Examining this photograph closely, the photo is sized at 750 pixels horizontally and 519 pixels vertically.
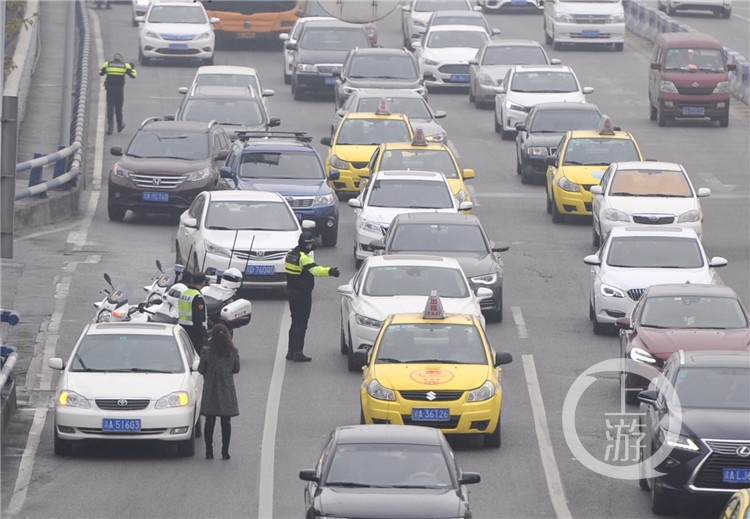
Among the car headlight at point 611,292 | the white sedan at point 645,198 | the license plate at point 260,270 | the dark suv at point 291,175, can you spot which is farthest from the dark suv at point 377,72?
the car headlight at point 611,292

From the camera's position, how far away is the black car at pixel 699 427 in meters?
16.7

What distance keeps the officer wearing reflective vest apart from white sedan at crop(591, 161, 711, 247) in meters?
9.78

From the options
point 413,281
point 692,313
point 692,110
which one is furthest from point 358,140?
point 692,313

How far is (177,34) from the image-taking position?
50719 millimetres

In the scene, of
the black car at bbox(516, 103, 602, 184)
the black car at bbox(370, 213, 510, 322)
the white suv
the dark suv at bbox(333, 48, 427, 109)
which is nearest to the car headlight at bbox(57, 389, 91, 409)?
the black car at bbox(370, 213, 510, 322)

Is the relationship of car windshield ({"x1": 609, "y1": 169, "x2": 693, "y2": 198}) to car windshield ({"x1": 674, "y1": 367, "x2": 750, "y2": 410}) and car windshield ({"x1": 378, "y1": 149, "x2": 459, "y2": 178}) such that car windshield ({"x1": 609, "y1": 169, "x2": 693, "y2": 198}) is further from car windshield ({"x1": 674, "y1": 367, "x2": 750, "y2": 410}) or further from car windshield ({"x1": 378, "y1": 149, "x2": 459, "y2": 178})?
car windshield ({"x1": 674, "y1": 367, "x2": 750, "y2": 410})

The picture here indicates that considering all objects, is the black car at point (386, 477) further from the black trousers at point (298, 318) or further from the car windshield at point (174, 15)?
the car windshield at point (174, 15)

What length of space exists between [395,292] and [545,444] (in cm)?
454

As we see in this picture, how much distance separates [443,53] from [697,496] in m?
32.9

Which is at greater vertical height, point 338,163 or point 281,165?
point 281,165

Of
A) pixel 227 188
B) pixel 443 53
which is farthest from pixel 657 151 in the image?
pixel 227 188

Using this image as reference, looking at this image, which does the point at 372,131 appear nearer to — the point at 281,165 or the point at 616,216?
the point at 281,165

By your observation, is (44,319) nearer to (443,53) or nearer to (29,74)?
(29,74)

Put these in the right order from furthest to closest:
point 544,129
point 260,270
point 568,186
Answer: point 544,129, point 568,186, point 260,270
